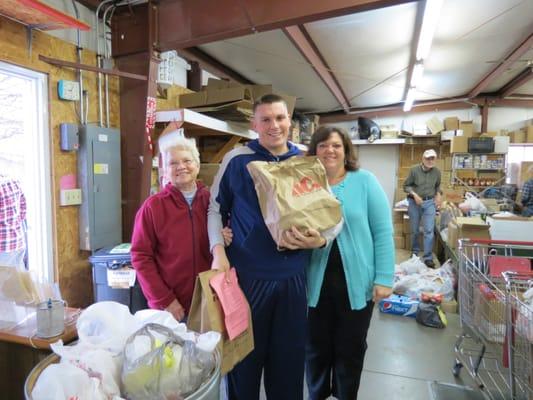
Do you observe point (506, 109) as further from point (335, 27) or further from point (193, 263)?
point (193, 263)

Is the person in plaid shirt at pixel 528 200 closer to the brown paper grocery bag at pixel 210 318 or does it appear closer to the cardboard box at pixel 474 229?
the cardboard box at pixel 474 229

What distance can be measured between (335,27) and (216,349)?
3498mm

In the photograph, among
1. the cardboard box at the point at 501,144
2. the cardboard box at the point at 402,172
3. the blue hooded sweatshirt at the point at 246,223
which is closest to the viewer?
the blue hooded sweatshirt at the point at 246,223

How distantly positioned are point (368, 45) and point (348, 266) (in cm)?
333

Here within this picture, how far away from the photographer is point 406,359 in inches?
109

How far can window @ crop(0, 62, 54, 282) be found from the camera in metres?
2.35

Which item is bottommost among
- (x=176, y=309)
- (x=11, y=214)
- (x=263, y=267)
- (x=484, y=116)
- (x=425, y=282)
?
(x=425, y=282)

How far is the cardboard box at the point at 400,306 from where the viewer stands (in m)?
3.58

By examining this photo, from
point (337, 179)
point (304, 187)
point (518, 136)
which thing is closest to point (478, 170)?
point (518, 136)

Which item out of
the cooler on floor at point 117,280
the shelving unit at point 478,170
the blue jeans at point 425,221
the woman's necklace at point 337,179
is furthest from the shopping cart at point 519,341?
the shelving unit at point 478,170

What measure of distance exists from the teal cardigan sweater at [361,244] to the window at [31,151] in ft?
6.12

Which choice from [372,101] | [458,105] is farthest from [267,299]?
[458,105]

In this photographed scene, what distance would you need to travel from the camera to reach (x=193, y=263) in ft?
5.31

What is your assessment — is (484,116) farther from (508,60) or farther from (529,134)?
(508,60)
